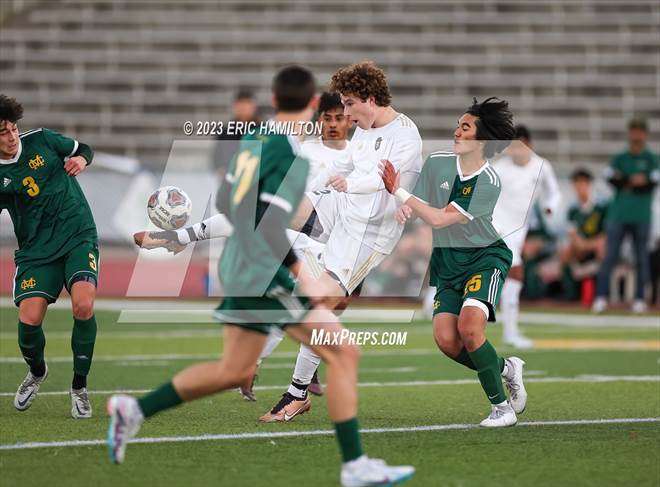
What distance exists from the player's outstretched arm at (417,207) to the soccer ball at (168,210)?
127 cm

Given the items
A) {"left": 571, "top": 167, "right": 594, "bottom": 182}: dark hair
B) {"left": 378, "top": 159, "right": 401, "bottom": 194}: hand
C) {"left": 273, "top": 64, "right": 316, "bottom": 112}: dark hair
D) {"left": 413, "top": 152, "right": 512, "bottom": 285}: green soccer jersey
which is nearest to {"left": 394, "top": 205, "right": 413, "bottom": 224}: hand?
{"left": 378, "top": 159, "right": 401, "bottom": 194}: hand

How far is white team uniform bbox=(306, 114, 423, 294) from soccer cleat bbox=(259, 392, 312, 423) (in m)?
0.80

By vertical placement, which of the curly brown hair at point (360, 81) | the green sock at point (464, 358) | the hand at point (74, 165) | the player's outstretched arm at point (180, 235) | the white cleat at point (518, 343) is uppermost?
the curly brown hair at point (360, 81)

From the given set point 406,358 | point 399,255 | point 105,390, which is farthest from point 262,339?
point 399,255

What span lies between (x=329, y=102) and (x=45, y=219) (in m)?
2.10

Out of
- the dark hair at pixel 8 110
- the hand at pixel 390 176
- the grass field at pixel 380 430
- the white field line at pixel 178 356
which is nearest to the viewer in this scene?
the grass field at pixel 380 430

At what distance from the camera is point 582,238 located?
18.2 metres

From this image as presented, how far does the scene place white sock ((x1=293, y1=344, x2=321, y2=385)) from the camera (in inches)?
306

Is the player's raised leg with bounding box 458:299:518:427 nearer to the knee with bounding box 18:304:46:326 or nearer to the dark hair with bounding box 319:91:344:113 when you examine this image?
the dark hair with bounding box 319:91:344:113

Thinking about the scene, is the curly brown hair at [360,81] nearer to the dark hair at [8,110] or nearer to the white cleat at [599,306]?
the dark hair at [8,110]

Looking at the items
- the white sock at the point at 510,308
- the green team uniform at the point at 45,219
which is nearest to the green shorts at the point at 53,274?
the green team uniform at the point at 45,219

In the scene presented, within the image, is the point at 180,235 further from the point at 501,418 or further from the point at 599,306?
the point at 599,306

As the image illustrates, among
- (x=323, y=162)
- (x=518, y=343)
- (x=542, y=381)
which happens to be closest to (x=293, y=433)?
(x=323, y=162)

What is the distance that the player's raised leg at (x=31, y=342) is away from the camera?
764cm
